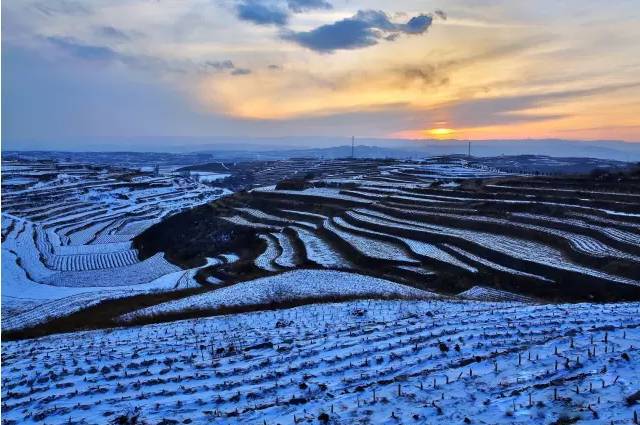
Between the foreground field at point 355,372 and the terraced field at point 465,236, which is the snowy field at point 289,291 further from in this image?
the foreground field at point 355,372

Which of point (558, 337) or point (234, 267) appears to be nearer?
point (558, 337)

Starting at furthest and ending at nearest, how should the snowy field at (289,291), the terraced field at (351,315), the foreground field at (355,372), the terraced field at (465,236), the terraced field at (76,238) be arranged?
the terraced field at (76,238), the terraced field at (465,236), the snowy field at (289,291), the terraced field at (351,315), the foreground field at (355,372)

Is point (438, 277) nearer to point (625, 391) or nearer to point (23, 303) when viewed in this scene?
point (625, 391)

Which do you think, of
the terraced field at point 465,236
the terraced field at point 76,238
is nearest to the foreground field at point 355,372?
the terraced field at point 465,236

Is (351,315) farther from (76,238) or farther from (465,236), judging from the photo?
(76,238)

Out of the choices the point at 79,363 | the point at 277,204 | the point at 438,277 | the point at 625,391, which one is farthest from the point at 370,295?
the point at 277,204

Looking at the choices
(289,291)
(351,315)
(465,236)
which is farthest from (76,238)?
(351,315)

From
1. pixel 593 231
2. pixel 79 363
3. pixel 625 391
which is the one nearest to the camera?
pixel 625 391
